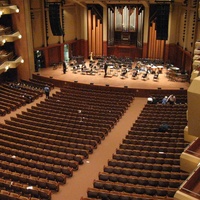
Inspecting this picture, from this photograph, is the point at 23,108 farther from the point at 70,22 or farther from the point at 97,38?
the point at 97,38

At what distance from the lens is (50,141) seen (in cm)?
1100

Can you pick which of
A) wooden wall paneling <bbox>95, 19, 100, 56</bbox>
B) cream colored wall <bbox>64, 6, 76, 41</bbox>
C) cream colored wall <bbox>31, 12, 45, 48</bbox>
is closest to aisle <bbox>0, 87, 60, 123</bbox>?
cream colored wall <bbox>31, 12, 45, 48</bbox>

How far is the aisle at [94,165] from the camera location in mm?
8453

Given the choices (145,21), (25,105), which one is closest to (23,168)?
(25,105)

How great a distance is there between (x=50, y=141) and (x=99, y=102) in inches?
201

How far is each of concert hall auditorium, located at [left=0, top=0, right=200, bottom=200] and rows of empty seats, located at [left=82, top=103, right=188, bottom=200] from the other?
0.03 metres

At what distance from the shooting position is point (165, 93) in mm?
17125

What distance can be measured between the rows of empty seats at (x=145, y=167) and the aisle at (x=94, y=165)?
484mm

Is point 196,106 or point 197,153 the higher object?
point 196,106

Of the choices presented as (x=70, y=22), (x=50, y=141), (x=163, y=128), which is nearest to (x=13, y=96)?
(x=50, y=141)

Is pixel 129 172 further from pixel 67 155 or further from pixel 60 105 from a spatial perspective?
pixel 60 105

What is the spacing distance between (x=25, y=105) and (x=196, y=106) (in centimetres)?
1284

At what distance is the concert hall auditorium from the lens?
829 cm

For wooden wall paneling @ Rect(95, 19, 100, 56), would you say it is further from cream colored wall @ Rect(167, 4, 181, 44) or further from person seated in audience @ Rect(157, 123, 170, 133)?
person seated in audience @ Rect(157, 123, 170, 133)
